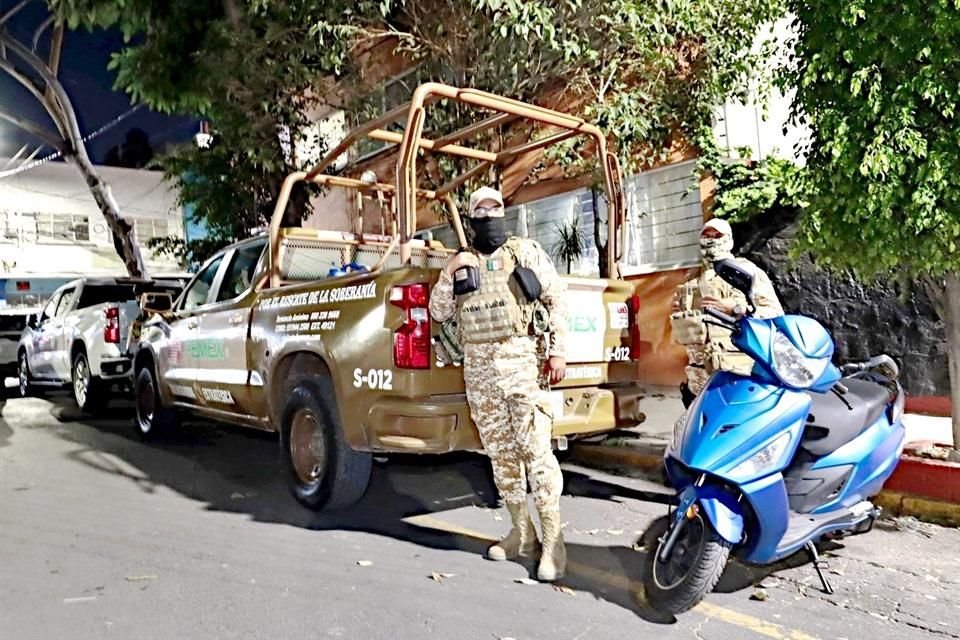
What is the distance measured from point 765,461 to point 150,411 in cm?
668

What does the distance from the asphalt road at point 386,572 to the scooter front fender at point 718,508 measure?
41cm

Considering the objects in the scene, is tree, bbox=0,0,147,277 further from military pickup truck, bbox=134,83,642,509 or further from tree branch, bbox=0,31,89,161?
military pickup truck, bbox=134,83,642,509

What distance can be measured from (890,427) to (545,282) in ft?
5.78

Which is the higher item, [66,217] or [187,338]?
[66,217]

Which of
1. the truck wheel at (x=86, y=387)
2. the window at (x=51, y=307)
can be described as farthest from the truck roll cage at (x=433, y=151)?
the window at (x=51, y=307)

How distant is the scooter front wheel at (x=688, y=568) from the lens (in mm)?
3074

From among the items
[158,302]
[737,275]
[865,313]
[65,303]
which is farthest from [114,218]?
[737,275]

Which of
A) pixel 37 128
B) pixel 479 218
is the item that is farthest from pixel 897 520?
pixel 37 128

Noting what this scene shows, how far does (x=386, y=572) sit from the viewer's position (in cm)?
389

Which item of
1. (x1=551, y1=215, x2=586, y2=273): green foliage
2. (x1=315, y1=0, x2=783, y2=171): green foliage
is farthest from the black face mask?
(x1=551, y1=215, x2=586, y2=273): green foliage

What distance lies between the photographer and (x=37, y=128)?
16094 mm

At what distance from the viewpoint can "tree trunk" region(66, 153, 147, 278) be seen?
639 inches

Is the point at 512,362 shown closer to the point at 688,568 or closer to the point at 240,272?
the point at 688,568

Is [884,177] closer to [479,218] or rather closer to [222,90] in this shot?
[479,218]
